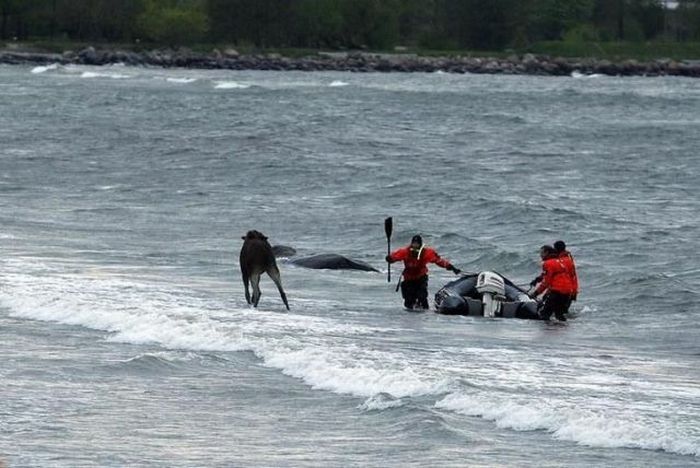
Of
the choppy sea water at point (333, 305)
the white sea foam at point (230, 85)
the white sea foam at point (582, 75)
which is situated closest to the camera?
the choppy sea water at point (333, 305)

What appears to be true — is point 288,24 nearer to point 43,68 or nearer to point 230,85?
point 43,68

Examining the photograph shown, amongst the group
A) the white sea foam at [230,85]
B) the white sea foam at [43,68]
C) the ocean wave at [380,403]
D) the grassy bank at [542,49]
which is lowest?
the grassy bank at [542,49]

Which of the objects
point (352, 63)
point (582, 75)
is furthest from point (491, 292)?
point (352, 63)

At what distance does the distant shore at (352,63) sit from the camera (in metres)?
133

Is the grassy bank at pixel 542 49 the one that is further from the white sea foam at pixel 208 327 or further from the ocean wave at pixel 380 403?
the ocean wave at pixel 380 403

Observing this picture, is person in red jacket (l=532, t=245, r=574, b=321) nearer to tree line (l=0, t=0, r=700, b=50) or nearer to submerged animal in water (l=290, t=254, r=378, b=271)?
submerged animal in water (l=290, t=254, r=378, b=271)

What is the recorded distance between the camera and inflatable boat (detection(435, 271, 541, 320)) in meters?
22.7

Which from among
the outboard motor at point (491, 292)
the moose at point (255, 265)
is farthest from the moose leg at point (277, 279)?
the outboard motor at point (491, 292)

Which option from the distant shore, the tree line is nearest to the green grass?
the tree line

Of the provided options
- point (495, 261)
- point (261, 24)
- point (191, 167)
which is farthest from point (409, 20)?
point (495, 261)

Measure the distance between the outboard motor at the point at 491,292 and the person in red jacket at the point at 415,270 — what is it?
0.37 m

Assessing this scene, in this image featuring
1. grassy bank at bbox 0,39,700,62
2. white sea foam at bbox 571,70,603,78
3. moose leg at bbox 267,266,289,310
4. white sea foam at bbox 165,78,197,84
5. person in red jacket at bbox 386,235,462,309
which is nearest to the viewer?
moose leg at bbox 267,266,289,310

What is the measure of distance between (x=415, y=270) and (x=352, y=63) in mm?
112492

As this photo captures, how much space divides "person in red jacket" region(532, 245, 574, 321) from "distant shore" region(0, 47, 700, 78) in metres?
110
